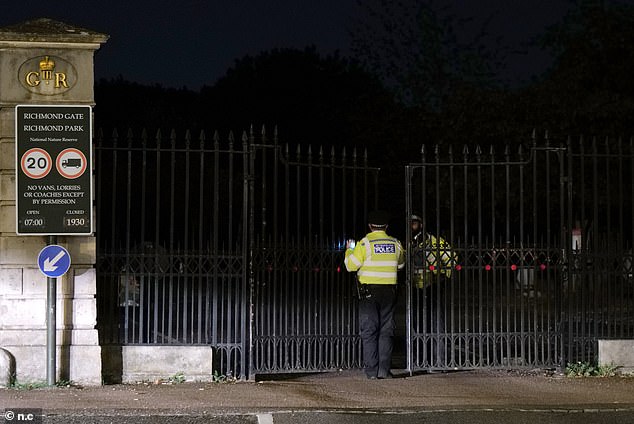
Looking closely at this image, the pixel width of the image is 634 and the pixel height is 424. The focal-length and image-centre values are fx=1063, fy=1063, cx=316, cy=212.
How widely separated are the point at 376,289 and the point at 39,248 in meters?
3.52

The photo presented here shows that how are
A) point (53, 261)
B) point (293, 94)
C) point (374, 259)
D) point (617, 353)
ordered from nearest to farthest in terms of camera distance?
point (53, 261) → point (374, 259) → point (617, 353) → point (293, 94)

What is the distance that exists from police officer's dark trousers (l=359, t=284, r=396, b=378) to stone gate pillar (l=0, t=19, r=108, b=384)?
280 cm

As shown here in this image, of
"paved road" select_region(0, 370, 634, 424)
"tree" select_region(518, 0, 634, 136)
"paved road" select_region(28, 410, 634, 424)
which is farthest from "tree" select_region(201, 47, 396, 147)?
"paved road" select_region(28, 410, 634, 424)

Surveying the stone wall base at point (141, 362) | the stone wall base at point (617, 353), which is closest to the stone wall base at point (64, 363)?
the stone wall base at point (141, 362)

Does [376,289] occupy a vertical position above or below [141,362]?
above

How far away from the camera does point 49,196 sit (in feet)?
34.4

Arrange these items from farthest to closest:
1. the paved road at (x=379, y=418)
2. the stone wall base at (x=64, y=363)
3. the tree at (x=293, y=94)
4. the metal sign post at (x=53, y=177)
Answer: the tree at (x=293, y=94) < the stone wall base at (x=64, y=363) < the metal sign post at (x=53, y=177) < the paved road at (x=379, y=418)

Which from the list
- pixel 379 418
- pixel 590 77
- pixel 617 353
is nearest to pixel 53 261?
pixel 379 418

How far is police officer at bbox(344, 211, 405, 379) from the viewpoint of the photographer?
37.1 ft

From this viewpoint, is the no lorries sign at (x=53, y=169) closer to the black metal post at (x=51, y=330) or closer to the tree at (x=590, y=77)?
the black metal post at (x=51, y=330)

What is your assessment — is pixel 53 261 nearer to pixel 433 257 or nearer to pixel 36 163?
pixel 36 163

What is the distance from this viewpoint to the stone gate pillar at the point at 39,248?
10578mm

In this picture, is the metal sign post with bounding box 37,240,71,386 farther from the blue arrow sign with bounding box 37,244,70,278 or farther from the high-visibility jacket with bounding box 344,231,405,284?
the high-visibility jacket with bounding box 344,231,405,284

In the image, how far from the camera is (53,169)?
10516 millimetres
